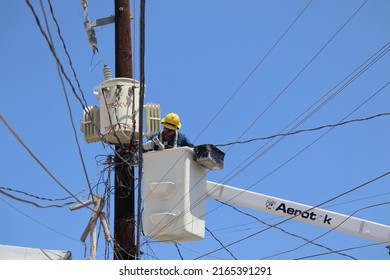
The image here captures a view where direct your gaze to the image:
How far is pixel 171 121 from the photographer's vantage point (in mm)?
10086

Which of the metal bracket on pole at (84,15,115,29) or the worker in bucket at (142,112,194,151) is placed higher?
the metal bracket on pole at (84,15,115,29)

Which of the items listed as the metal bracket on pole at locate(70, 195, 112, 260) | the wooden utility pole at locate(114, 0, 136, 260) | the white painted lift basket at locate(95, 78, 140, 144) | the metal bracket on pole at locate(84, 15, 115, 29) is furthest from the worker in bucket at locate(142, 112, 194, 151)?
the metal bracket on pole at locate(84, 15, 115, 29)

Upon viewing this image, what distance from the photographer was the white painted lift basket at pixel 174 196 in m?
9.30

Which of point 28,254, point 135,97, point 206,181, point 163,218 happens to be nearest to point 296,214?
point 206,181

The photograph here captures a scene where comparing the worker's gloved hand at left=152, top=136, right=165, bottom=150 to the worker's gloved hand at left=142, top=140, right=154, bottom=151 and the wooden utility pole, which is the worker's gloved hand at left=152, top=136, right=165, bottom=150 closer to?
the worker's gloved hand at left=142, top=140, right=154, bottom=151

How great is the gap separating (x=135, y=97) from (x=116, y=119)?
0.40 metres

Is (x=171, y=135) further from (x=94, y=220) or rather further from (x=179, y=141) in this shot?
(x=94, y=220)

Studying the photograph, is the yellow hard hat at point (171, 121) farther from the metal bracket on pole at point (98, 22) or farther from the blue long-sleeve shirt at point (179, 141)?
the metal bracket on pole at point (98, 22)

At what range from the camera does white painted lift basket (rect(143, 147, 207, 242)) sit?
366 inches

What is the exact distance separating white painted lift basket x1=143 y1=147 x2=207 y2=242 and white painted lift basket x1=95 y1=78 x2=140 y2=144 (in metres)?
1.08

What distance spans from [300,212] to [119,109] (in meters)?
2.86

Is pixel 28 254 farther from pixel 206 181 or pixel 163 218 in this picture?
pixel 206 181

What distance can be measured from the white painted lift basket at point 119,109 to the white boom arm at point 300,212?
140cm
